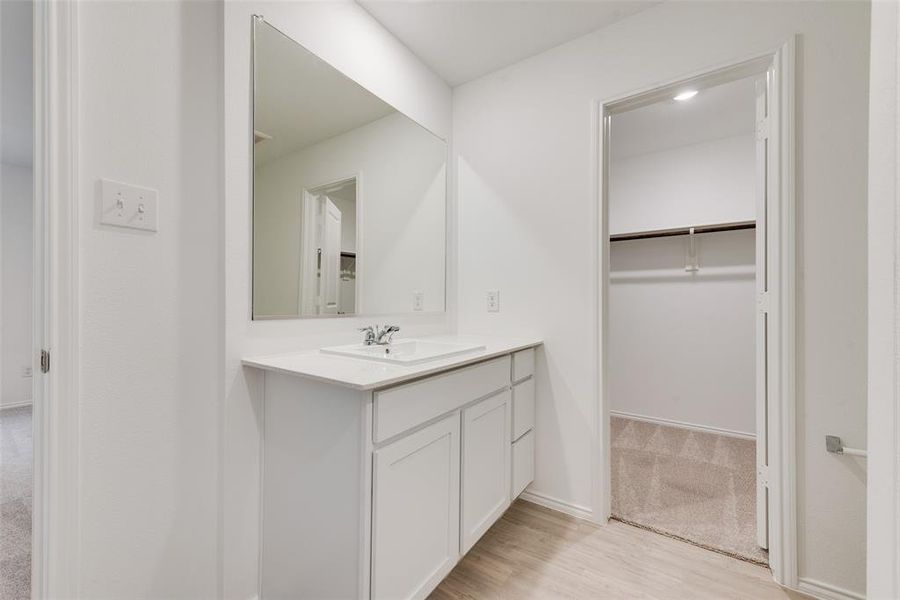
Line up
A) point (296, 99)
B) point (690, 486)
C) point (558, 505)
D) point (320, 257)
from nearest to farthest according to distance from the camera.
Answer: point (296, 99) < point (320, 257) < point (558, 505) < point (690, 486)

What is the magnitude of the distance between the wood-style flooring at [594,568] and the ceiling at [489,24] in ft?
8.02

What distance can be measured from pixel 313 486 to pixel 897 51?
1579 mm

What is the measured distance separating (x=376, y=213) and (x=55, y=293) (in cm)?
123

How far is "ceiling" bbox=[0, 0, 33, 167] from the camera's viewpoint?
5.71 feet

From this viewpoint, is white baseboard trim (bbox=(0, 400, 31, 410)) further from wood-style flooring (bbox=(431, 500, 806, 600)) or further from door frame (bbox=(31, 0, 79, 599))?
wood-style flooring (bbox=(431, 500, 806, 600))

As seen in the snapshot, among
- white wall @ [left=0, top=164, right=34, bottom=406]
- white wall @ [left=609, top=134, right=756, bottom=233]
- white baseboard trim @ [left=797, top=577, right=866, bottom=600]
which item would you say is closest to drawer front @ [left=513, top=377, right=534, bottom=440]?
white baseboard trim @ [left=797, top=577, right=866, bottom=600]

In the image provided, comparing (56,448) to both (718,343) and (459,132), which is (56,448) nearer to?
(459,132)

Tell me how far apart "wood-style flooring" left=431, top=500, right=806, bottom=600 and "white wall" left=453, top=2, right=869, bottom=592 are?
19cm

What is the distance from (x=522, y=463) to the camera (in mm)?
1914

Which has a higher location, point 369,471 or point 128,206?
point 128,206

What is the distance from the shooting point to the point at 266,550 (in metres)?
1.35

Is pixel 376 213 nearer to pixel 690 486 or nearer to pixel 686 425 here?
→ pixel 690 486

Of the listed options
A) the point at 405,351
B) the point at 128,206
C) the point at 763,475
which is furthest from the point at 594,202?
the point at 128,206

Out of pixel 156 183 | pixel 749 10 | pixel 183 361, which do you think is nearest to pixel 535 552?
pixel 183 361
